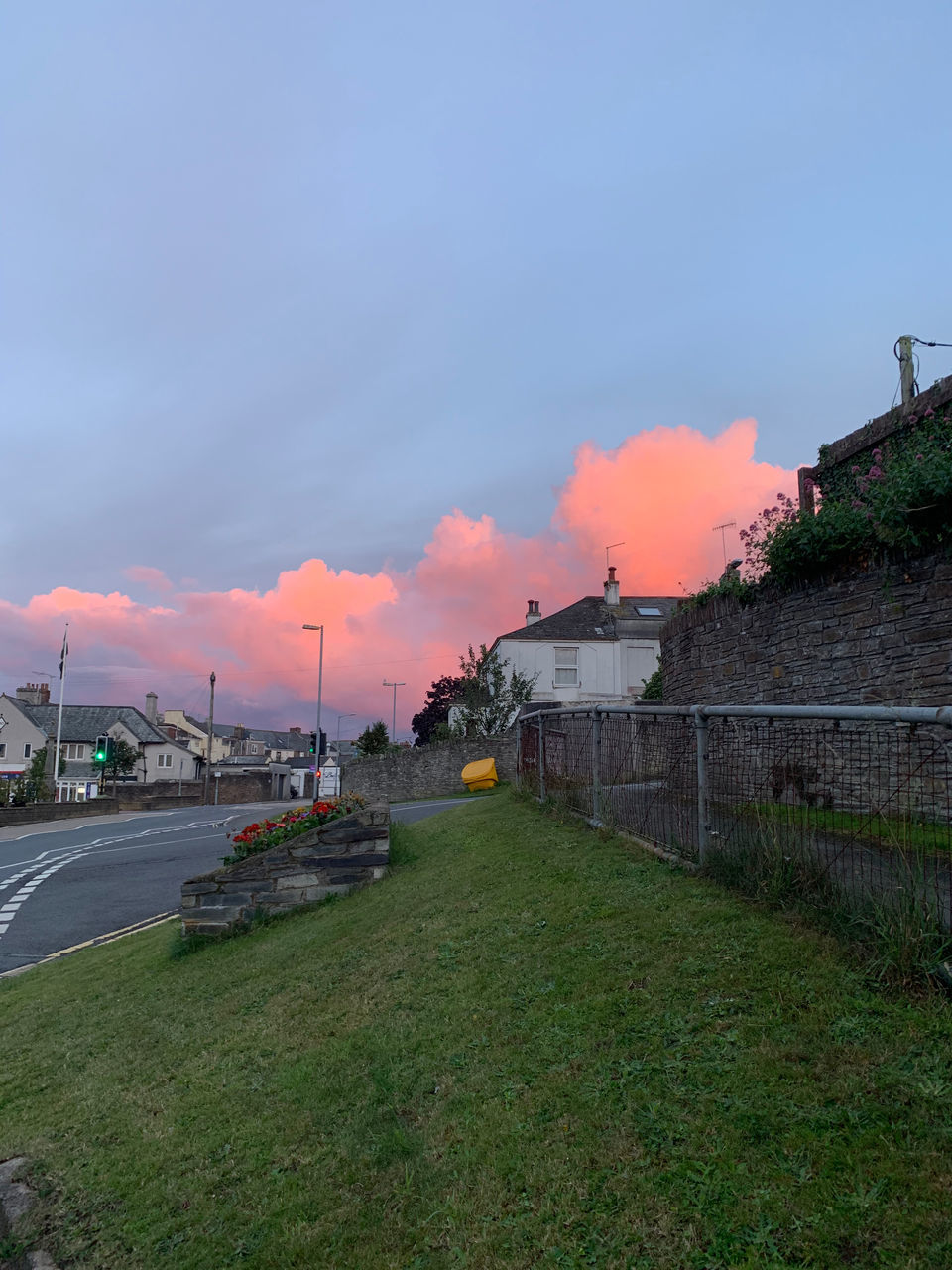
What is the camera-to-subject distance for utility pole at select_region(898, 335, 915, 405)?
14.1 m

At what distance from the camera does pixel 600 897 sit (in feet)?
19.9

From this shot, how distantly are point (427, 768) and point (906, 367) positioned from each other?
26355 mm

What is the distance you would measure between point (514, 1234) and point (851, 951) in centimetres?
223

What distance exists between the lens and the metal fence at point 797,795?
4.35 meters

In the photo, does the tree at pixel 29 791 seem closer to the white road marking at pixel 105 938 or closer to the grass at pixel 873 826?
the white road marking at pixel 105 938

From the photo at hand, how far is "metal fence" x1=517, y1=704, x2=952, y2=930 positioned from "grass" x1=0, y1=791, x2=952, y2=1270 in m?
0.41

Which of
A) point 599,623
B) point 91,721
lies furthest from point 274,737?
point 599,623

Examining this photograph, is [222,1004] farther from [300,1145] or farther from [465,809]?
[465,809]

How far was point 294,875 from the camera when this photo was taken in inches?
393

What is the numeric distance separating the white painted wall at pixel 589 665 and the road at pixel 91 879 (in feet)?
72.0

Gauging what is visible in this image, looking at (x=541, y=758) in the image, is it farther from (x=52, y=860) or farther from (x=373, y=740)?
(x=373, y=740)

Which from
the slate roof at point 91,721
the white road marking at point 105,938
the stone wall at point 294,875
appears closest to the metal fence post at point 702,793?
the stone wall at point 294,875

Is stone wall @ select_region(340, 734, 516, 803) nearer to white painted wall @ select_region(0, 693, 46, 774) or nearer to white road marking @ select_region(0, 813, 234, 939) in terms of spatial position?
white road marking @ select_region(0, 813, 234, 939)

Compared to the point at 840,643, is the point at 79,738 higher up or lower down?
higher up
